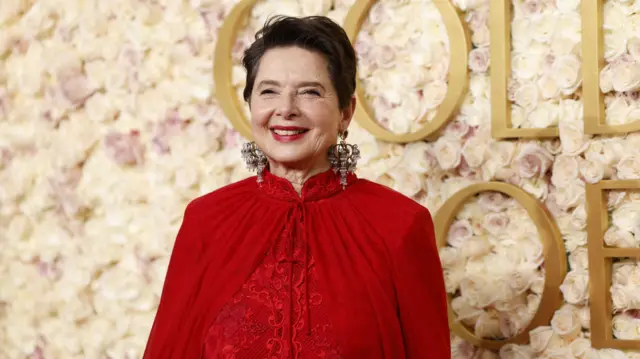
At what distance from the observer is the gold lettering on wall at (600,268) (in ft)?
6.50

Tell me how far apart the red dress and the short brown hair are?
20cm

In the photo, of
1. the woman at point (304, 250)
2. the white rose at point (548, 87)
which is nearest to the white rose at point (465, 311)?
the woman at point (304, 250)

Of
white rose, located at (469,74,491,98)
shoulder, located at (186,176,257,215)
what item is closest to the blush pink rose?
shoulder, located at (186,176,257,215)

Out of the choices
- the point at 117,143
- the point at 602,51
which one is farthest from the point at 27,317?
the point at 602,51

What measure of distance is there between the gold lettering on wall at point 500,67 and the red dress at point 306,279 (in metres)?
0.45

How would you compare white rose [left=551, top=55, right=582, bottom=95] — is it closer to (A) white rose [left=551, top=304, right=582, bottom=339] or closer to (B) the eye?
(A) white rose [left=551, top=304, right=582, bottom=339]

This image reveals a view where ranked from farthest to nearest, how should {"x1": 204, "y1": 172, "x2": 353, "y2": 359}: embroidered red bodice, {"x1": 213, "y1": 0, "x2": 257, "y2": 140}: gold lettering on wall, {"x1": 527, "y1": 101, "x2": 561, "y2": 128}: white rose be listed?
{"x1": 213, "y1": 0, "x2": 257, "y2": 140}: gold lettering on wall
{"x1": 527, "y1": 101, "x2": 561, "y2": 128}: white rose
{"x1": 204, "y1": 172, "x2": 353, "y2": 359}: embroidered red bodice

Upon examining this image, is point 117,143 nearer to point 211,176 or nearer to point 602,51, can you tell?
point 211,176

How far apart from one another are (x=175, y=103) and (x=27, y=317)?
863mm

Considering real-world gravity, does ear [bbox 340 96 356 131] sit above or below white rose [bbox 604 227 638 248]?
above

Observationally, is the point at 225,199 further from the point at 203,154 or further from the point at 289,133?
the point at 203,154

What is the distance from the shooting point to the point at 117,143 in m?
2.60

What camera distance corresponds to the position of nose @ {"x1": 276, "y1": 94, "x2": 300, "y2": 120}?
1686mm

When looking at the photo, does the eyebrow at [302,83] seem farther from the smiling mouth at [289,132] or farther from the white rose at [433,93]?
the white rose at [433,93]
